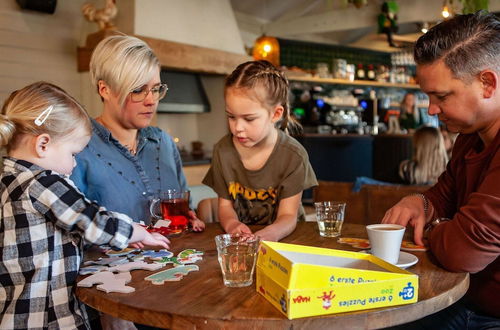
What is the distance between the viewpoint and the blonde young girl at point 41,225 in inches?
50.3

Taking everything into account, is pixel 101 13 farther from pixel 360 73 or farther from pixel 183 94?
pixel 360 73

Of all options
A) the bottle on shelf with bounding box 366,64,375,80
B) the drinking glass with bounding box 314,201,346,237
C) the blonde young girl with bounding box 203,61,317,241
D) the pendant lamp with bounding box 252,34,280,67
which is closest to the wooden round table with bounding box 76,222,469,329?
the drinking glass with bounding box 314,201,346,237

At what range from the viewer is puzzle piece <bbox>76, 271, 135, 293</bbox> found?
109cm

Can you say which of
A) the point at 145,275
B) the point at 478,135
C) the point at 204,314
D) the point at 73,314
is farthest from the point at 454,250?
the point at 73,314

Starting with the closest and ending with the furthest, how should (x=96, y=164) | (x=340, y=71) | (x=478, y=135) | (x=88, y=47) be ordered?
(x=478, y=135), (x=96, y=164), (x=88, y=47), (x=340, y=71)

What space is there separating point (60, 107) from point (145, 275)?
0.54 metres

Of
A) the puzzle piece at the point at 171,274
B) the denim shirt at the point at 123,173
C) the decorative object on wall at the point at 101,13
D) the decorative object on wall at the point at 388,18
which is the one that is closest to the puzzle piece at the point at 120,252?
the puzzle piece at the point at 171,274

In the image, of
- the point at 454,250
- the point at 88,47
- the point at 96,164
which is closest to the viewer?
the point at 454,250

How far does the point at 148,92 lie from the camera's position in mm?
1878

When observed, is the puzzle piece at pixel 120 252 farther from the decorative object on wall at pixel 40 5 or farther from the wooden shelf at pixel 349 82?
the wooden shelf at pixel 349 82

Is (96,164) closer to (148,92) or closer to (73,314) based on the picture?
(148,92)

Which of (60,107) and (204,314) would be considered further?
(60,107)

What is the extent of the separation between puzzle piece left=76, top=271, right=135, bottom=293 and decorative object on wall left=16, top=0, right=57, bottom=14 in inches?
154

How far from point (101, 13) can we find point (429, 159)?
3109 millimetres
